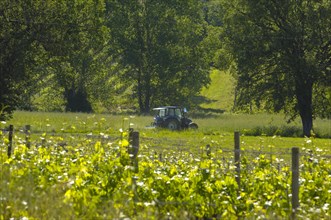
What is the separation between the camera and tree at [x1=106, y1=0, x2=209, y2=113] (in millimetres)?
80625

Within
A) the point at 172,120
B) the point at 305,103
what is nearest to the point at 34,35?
the point at 172,120

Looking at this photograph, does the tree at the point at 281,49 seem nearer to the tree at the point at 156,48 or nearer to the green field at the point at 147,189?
the tree at the point at 156,48

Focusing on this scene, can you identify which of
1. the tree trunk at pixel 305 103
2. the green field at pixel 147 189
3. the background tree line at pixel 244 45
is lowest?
the green field at pixel 147 189

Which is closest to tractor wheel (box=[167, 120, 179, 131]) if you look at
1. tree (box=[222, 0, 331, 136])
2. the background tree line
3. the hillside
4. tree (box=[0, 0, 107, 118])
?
the background tree line

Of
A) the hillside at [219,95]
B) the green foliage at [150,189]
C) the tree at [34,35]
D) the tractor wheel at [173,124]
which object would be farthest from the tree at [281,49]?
the hillside at [219,95]

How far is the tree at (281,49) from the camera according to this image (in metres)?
48.8

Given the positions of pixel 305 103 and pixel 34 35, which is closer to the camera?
pixel 34 35

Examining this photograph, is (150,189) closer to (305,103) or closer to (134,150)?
(134,150)

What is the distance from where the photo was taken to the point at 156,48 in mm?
80938

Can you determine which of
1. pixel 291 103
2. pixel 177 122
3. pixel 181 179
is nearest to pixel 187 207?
pixel 181 179

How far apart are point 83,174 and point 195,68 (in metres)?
70.5

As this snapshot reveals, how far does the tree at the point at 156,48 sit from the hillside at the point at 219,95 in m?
23.9

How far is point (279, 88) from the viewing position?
5034 cm

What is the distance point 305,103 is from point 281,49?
13.0 feet
